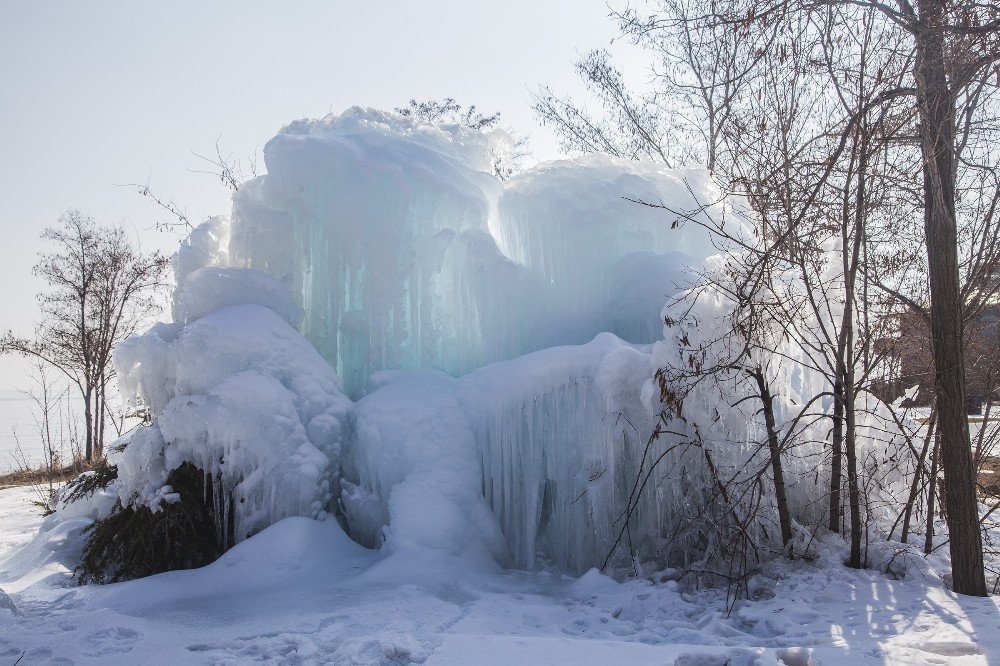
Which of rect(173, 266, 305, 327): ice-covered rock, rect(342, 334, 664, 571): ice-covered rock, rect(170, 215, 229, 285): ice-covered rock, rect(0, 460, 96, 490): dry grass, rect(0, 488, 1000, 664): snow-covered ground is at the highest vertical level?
rect(170, 215, 229, 285): ice-covered rock

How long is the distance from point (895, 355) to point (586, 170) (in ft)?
10.7

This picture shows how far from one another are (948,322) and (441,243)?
15.3 feet

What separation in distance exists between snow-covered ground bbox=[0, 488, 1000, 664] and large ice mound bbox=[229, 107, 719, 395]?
8.34 feet

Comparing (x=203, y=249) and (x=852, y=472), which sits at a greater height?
(x=203, y=249)

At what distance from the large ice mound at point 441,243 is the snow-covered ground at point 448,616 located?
2.54 meters

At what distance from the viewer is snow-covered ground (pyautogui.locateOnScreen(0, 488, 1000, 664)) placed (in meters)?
3.19

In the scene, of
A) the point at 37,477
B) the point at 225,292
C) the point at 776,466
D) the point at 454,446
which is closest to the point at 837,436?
the point at 776,466

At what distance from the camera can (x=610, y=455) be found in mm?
5004

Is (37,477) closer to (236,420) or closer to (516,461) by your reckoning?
(236,420)

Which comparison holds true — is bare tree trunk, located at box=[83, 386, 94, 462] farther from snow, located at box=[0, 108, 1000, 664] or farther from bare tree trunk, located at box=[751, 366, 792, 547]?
bare tree trunk, located at box=[751, 366, 792, 547]

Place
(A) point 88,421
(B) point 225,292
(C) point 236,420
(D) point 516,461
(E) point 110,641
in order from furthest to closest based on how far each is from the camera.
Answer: (A) point 88,421 → (B) point 225,292 → (D) point 516,461 → (C) point 236,420 → (E) point 110,641

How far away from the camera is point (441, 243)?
7.13 meters

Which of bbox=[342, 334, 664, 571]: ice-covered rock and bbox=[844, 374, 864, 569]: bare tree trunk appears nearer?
bbox=[844, 374, 864, 569]: bare tree trunk

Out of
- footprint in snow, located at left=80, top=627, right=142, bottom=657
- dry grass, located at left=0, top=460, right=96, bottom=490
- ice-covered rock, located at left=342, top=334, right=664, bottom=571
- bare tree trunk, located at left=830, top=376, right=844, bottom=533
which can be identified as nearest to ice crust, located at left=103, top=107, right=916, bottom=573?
ice-covered rock, located at left=342, top=334, right=664, bottom=571
